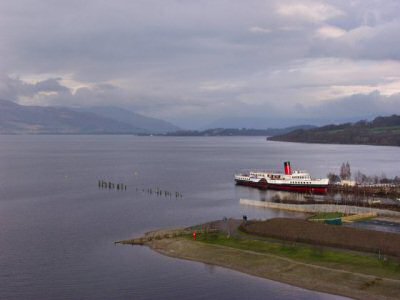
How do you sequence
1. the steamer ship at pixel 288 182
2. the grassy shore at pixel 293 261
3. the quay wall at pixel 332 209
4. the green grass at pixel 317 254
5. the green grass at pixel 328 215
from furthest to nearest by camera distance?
the steamer ship at pixel 288 182
the quay wall at pixel 332 209
the green grass at pixel 328 215
the green grass at pixel 317 254
the grassy shore at pixel 293 261

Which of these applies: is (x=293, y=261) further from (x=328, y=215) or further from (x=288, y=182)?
(x=288, y=182)

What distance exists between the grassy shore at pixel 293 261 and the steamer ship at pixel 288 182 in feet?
194

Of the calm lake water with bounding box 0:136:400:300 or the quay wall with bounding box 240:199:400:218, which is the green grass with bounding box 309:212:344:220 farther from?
the calm lake water with bounding box 0:136:400:300

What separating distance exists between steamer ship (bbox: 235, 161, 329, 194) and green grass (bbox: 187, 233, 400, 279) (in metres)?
59.0

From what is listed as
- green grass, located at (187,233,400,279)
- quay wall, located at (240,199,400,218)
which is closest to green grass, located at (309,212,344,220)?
quay wall, located at (240,199,400,218)

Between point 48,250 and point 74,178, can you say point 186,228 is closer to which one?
point 48,250

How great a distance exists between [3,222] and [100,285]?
35.0 m

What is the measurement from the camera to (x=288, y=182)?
12544cm

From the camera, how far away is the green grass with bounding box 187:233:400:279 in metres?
48.3

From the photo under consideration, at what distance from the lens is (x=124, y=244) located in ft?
208

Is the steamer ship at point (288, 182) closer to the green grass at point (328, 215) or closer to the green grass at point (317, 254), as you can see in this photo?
the green grass at point (328, 215)

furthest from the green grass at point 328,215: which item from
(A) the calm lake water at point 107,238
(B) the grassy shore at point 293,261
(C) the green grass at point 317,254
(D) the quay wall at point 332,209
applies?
(B) the grassy shore at point 293,261

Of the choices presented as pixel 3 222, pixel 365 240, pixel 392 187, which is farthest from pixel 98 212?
pixel 392 187

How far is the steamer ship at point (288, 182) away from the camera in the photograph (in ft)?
393
